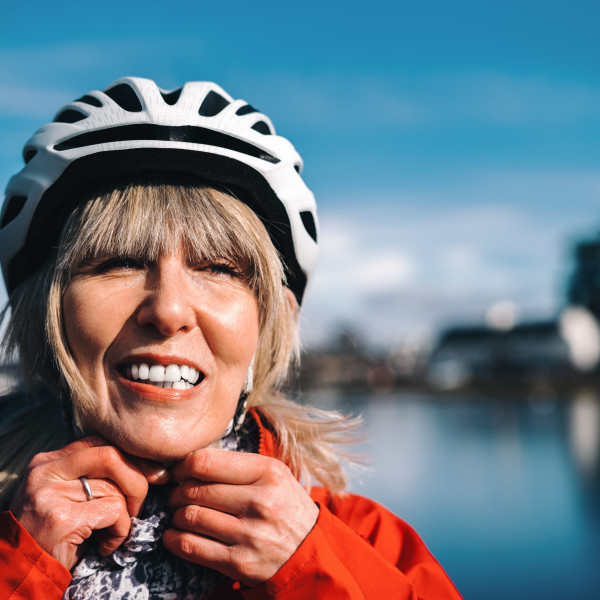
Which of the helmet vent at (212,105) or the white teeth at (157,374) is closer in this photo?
the white teeth at (157,374)

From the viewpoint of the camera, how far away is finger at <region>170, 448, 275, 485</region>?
203cm

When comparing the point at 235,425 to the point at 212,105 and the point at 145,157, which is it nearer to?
the point at 145,157

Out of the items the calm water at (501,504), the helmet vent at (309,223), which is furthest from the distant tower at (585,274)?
the helmet vent at (309,223)

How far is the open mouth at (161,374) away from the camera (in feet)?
6.82

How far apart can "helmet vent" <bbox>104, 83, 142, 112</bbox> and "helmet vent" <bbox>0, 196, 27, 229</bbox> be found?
1.89 ft

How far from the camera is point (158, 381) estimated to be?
6.84ft

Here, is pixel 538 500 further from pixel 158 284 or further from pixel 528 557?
pixel 158 284

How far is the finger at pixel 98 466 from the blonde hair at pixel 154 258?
0.53ft

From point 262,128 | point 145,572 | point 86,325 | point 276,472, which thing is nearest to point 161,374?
point 86,325

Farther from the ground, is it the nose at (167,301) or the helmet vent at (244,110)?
the helmet vent at (244,110)

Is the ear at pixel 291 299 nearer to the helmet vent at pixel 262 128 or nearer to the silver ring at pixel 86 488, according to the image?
the helmet vent at pixel 262 128

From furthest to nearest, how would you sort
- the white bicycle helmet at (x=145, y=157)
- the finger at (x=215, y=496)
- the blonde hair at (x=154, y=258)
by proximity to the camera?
the white bicycle helmet at (x=145, y=157) → the blonde hair at (x=154, y=258) → the finger at (x=215, y=496)

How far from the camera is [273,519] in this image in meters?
1.97

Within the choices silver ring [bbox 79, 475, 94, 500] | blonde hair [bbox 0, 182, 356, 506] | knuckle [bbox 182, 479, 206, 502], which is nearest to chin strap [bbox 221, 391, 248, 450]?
blonde hair [bbox 0, 182, 356, 506]
